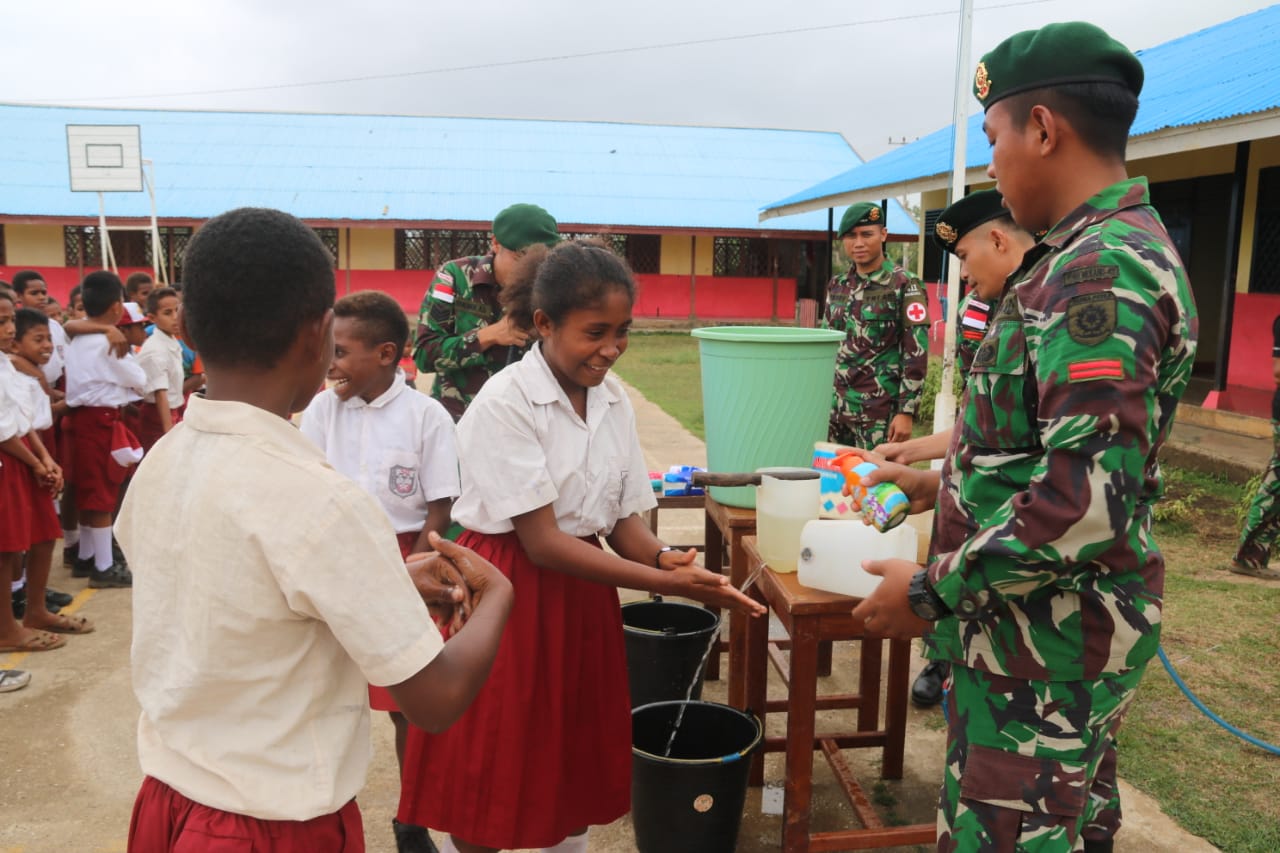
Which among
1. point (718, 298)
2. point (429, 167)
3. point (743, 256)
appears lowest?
point (718, 298)

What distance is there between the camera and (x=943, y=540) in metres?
1.83

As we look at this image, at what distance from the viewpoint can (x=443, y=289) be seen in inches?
165

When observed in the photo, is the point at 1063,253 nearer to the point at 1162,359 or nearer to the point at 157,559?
the point at 1162,359

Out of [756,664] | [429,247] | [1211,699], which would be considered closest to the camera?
[756,664]

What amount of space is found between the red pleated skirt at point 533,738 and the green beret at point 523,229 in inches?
70.9

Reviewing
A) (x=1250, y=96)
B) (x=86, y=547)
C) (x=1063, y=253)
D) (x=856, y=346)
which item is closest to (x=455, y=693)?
(x=1063, y=253)

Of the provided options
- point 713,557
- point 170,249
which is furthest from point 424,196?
point 713,557

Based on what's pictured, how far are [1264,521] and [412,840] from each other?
5.16 metres

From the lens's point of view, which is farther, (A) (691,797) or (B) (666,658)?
(B) (666,658)

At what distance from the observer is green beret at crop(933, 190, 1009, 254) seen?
3.01m

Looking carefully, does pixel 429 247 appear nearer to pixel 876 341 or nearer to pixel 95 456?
pixel 95 456

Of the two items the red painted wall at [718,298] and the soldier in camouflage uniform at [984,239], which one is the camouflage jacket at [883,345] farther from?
the red painted wall at [718,298]

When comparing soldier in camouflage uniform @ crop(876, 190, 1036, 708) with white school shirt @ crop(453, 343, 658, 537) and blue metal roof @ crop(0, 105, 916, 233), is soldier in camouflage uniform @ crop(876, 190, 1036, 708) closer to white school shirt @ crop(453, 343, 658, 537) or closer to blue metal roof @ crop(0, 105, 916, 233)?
white school shirt @ crop(453, 343, 658, 537)

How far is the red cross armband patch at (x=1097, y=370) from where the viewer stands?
143 centimetres
